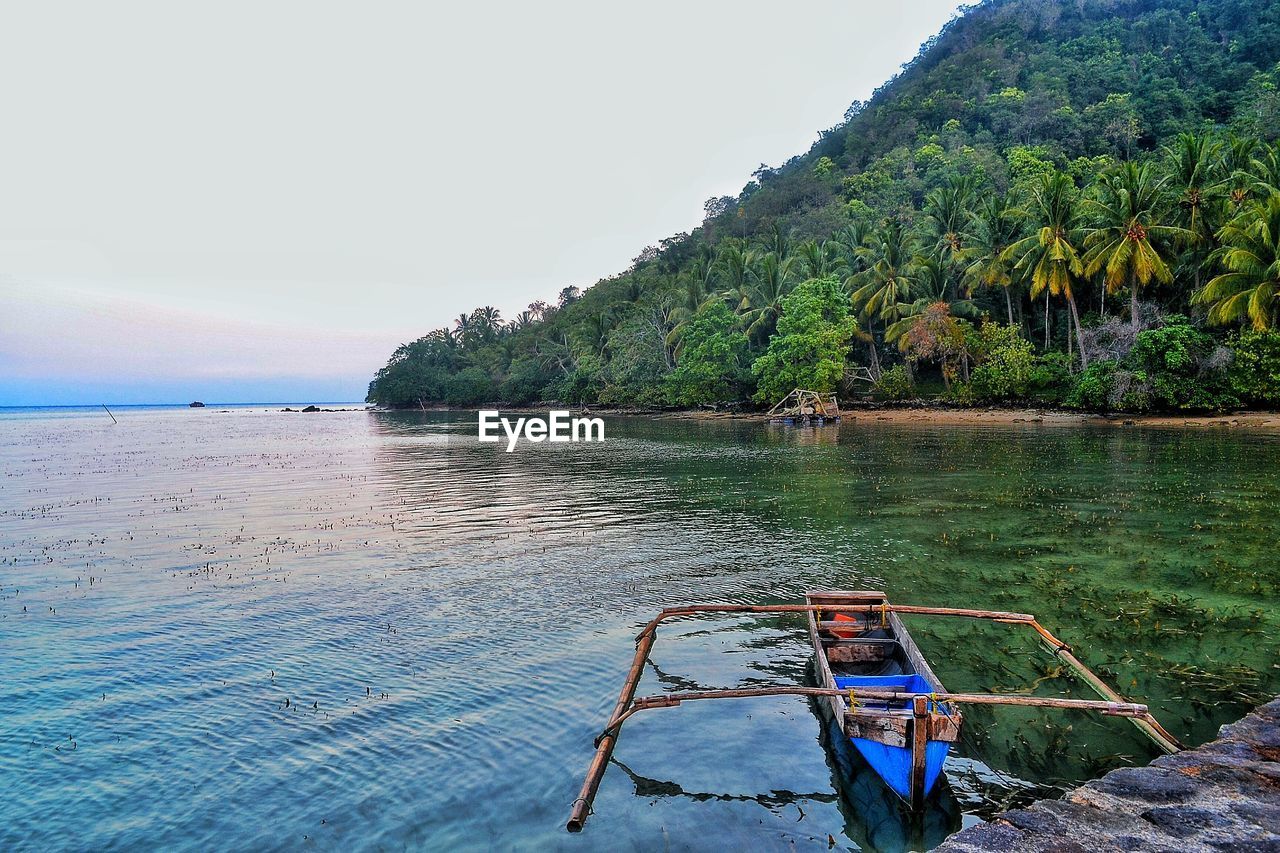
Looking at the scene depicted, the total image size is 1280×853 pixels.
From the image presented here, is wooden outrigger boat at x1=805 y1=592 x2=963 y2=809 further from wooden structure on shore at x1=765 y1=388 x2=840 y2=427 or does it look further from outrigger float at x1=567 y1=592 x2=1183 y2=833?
wooden structure on shore at x1=765 y1=388 x2=840 y2=427

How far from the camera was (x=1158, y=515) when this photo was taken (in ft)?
62.0

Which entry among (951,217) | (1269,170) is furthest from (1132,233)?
(951,217)

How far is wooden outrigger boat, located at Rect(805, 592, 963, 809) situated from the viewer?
20.9ft

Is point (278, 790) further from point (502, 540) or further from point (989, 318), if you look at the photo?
point (989, 318)

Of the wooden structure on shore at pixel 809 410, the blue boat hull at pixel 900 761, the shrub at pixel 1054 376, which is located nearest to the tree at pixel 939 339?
the shrub at pixel 1054 376

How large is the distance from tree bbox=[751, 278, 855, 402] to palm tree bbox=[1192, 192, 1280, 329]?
83.1 feet

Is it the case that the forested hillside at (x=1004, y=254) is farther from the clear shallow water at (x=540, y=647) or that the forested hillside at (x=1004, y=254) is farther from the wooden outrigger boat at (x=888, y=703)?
the wooden outrigger boat at (x=888, y=703)

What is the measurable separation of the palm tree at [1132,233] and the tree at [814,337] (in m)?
18.9

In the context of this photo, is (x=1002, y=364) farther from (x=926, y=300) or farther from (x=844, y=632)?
A: (x=844, y=632)

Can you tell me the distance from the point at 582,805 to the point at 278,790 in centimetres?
351

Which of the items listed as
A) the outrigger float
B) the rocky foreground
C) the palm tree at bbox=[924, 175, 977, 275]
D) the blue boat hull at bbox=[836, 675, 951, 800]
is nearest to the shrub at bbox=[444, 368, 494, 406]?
the palm tree at bbox=[924, 175, 977, 275]

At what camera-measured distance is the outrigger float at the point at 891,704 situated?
20.8 feet

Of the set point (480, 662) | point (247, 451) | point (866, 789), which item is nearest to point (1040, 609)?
point (866, 789)

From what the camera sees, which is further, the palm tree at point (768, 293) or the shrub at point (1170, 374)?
the palm tree at point (768, 293)
